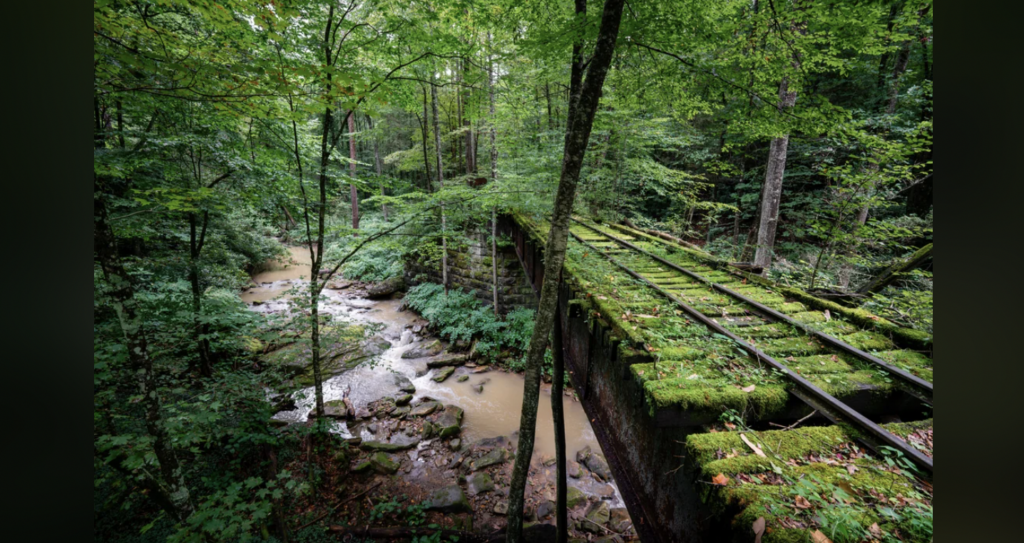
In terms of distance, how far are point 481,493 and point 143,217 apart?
7858 millimetres

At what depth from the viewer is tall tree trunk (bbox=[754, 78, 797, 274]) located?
28.7 ft

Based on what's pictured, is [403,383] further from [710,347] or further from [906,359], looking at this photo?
[906,359]

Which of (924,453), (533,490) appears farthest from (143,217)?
(924,453)

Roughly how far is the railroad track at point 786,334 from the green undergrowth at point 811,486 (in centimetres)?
18

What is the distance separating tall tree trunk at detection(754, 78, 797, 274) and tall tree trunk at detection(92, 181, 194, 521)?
11.0m

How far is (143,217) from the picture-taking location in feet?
18.7

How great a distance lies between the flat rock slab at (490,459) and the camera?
802 centimetres

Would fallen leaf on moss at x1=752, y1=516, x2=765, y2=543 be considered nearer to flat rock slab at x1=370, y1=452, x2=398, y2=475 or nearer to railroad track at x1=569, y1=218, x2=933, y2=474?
railroad track at x1=569, y1=218, x2=933, y2=474

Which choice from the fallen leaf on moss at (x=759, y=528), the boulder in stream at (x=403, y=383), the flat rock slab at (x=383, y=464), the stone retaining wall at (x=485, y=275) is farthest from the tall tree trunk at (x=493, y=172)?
the fallen leaf on moss at (x=759, y=528)

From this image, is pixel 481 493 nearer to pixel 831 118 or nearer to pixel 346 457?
pixel 346 457

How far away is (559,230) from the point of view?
4.19 metres

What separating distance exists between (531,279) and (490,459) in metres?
4.44

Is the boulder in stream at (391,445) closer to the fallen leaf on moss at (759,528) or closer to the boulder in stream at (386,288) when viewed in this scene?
the fallen leaf on moss at (759,528)

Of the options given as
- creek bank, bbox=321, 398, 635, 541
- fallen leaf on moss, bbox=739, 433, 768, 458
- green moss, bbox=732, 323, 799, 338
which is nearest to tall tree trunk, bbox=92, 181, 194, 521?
creek bank, bbox=321, 398, 635, 541
